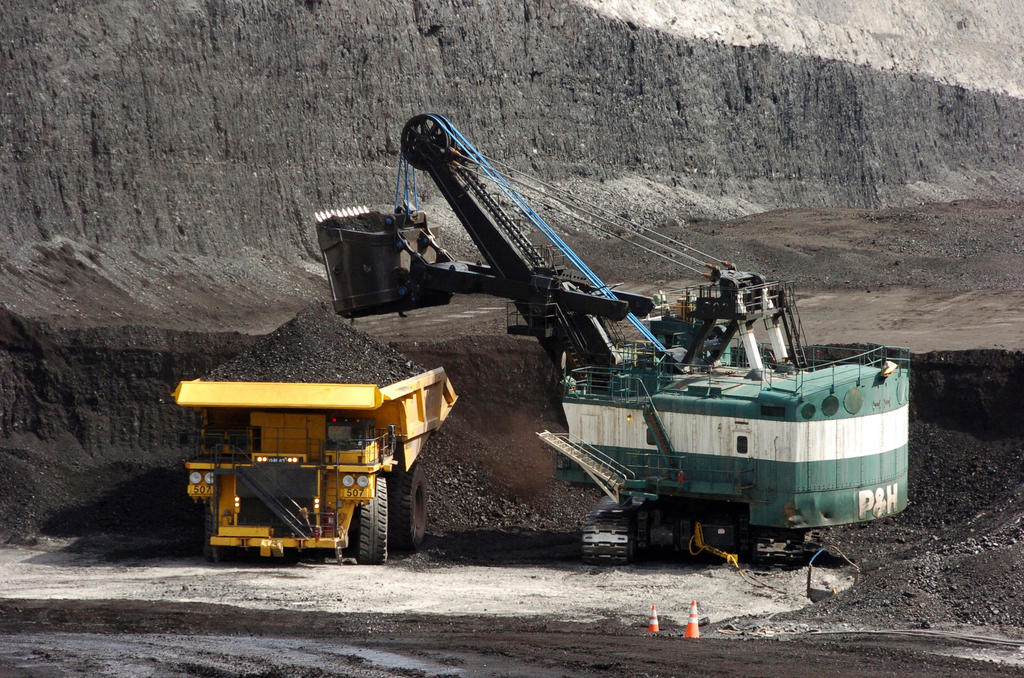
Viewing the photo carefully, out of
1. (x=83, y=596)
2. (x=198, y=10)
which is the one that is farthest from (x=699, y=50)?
(x=83, y=596)

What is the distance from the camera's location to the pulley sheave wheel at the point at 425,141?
2156cm

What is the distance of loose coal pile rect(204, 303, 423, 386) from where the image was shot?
18.6 metres

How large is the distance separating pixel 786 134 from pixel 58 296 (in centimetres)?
3044

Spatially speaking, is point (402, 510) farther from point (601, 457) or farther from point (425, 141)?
point (425, 141)

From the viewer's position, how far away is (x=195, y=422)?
2286 centimetres

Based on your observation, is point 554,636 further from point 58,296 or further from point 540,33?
point 540,33

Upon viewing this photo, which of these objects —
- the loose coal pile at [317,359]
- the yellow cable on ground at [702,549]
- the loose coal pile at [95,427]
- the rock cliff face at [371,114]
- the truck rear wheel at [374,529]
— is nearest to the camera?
the truck rear wheel at [374,529]

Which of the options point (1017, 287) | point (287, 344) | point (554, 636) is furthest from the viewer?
point (1017, 287)

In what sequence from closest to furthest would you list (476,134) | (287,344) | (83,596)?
(83,596)
(287,344)
(476,134)

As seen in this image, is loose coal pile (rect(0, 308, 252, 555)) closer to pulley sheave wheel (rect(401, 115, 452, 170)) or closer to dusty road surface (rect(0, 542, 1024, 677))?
dusty road surface (rect(0, 542, 1024, 677))

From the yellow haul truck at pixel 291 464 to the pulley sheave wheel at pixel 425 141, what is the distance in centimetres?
504

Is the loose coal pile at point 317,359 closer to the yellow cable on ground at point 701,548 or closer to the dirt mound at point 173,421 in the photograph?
the dirt mound at point 173,421

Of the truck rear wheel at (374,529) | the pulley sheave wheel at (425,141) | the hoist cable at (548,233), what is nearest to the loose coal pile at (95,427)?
the truck rear wheel at (374,529)

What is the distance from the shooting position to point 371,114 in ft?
136
